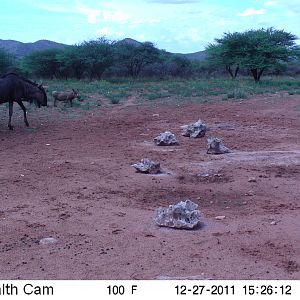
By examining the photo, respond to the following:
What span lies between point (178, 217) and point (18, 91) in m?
8.67

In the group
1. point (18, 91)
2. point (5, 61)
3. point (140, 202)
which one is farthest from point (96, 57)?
point (140, 202)

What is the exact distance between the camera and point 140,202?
7262 millimetres

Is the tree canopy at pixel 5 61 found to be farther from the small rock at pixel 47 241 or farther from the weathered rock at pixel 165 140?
the small rock at pixel 47 241

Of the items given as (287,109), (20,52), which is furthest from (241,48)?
(20,52)

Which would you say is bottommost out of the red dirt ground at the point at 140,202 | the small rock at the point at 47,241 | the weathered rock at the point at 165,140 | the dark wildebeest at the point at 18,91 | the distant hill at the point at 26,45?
the small rock at the point at 47,241

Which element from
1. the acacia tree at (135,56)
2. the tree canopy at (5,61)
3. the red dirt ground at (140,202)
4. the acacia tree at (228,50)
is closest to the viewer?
the red dirt ground at (140,202)

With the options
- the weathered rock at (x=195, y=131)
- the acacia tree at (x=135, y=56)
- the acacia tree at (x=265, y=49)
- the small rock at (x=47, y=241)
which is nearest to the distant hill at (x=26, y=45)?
the acacia tree at (x=135, y=56)

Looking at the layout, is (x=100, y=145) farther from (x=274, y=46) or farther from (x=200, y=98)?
(x=274, y=46)

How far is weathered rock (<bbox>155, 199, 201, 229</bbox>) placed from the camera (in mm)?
6074

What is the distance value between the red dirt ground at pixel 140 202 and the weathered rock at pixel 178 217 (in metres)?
0.09

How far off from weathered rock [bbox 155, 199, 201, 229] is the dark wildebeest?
317 inches

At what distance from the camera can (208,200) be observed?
7.40 m

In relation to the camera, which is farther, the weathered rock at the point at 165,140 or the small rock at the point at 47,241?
the weathered rock at the point at 165,140

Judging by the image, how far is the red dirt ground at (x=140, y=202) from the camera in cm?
507
